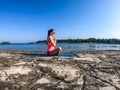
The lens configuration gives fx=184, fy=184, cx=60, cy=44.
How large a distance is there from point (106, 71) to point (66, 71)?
121 cm

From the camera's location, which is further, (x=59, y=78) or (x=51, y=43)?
(x=51, y=43)

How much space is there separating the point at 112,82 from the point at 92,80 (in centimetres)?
48

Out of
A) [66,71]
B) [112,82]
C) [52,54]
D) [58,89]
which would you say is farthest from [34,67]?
[52,54]

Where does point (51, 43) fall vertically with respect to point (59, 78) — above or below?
above

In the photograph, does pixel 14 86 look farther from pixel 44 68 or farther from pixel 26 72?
pixel 44 68

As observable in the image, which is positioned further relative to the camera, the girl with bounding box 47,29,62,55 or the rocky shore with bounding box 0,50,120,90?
the girl with bounding box 47,29,62,55

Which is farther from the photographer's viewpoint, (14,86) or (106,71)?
(106,71)

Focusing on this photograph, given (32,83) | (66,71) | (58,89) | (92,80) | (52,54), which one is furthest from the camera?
(52,54)

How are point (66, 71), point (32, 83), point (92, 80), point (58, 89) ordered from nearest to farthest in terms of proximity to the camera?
point (58, 89)
point (32, 83)
point (92, 80)
point (66, 71)

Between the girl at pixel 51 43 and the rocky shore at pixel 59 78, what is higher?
the girl at pixel 51 43

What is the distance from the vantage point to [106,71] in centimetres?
548

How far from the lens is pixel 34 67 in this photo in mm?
5688

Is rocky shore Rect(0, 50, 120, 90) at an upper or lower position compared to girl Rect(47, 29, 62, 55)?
lower

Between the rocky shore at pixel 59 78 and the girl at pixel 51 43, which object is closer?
the rocky shore at pixel 59 78
